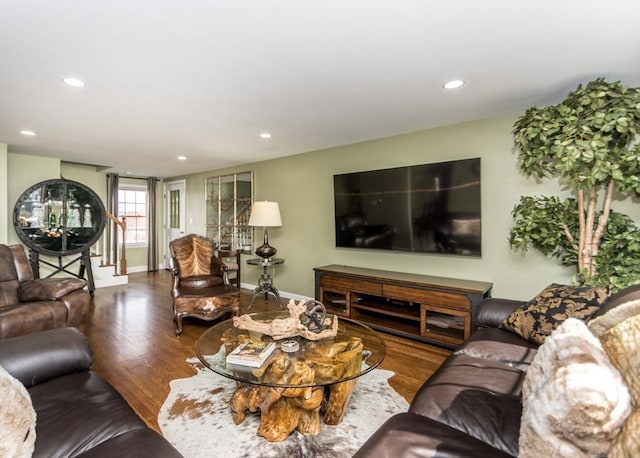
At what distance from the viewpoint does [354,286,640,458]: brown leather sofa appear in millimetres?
1107

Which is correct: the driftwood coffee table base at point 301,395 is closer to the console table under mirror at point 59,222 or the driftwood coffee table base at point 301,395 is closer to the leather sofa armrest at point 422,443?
the leather sofa armrest at point 422,443

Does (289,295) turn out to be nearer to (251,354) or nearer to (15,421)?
(251,354)

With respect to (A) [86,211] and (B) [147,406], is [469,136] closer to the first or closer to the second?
(B) [147,406]

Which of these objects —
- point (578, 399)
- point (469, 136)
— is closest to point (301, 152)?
point (469, 136)

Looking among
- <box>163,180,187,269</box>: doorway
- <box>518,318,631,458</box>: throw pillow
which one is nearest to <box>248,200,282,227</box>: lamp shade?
<box>163,180,187,269</box>: doorway

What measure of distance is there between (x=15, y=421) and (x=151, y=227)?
22.9ft

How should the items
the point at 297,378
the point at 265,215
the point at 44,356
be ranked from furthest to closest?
the point at 265,215 → the point at 297,378 → the point at 44,356

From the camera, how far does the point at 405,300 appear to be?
331 cm

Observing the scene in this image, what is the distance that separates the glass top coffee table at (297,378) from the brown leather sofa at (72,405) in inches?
20.9

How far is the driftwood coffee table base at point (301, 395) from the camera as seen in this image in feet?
5.60

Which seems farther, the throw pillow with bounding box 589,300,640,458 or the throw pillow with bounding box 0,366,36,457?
the throw pillow with bounding box 0,366,36,457

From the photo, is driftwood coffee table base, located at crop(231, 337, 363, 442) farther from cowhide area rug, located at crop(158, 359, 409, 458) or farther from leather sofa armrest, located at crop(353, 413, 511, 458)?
leather sofa armrest, located at crop(353, 413, 511, 458)

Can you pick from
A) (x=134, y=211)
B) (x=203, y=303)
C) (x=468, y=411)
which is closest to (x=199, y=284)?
(x=203, y=303)

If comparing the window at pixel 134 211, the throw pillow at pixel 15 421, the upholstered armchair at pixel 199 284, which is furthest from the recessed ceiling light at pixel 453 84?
the window at pixel 134 211
